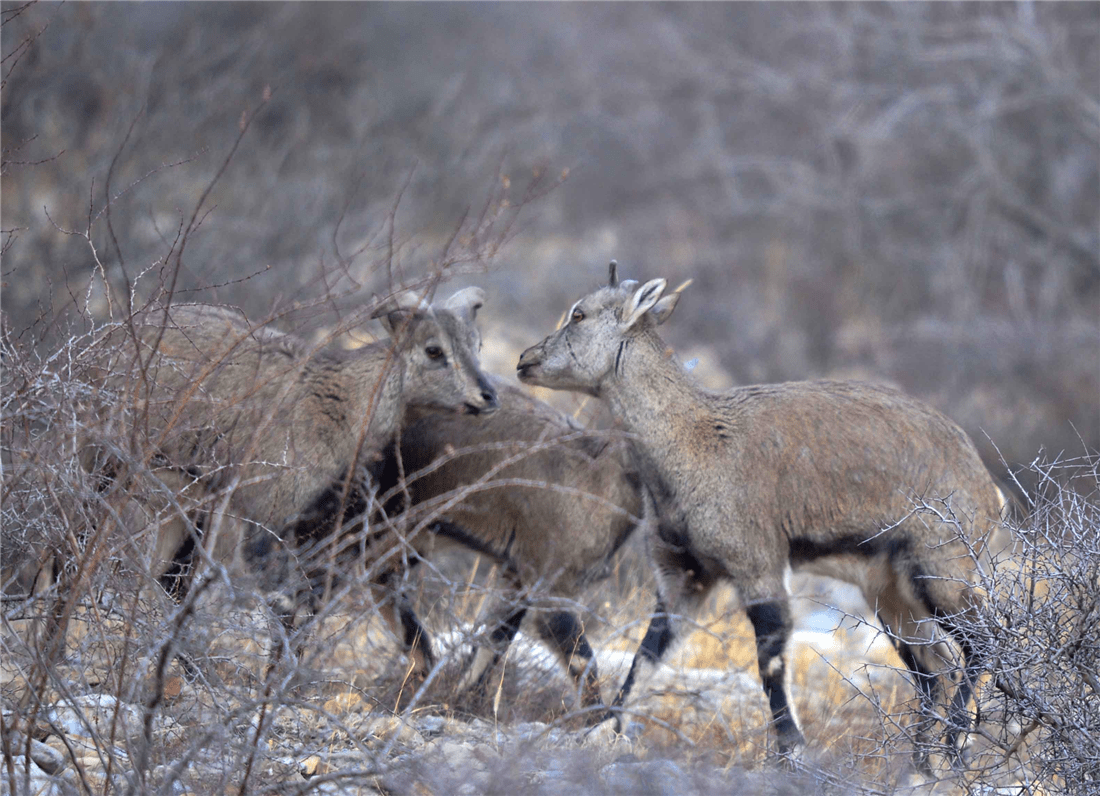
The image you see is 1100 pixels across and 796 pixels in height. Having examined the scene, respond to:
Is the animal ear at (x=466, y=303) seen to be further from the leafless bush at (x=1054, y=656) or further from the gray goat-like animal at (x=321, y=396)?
the leafless bush at (x=1054, y=656)

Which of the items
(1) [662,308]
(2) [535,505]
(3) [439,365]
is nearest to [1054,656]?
(1) [662,308]

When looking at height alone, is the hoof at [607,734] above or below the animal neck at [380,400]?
below

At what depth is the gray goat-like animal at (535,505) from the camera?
6.57m

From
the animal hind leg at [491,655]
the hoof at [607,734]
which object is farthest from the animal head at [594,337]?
the hoof at [607,734]

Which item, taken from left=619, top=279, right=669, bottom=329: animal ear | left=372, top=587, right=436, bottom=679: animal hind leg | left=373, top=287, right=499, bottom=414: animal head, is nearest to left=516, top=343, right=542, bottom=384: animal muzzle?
left=373, top=287, right=499, bottom=414: animal head

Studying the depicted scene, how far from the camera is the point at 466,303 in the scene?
6844mm

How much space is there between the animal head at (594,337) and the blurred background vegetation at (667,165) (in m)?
3.16

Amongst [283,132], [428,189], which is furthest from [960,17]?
[283,132]

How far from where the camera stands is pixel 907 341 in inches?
756

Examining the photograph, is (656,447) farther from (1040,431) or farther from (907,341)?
(907,341)

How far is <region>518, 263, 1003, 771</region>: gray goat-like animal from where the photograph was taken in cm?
592

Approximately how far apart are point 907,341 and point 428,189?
26.0 ft

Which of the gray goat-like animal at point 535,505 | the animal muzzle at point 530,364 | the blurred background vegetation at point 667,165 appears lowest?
the blurred background vegetation at point 667,165

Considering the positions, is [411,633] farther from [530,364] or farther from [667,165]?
[667,165]
